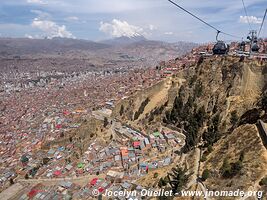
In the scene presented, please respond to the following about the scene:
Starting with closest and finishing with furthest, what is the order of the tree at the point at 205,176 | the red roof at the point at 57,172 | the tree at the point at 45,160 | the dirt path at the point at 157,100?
the tree at the point at 205,176 → the red roof at the point at 57,172 → the tree at the point at 45,160 → the dirt path at the point at 157,100

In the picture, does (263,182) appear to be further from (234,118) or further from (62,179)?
(62,179)

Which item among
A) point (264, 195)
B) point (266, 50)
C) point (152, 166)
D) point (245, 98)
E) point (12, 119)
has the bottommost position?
point (12, 119)

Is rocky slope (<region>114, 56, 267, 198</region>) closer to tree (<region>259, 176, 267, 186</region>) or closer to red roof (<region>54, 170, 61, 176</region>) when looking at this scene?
tree (<region>259, 176, 267, 186</region>)

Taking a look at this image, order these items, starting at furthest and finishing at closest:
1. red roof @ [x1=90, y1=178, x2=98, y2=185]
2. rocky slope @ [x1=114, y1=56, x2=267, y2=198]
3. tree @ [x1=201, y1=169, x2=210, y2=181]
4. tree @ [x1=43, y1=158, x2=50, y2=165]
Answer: tree @ [x1=43, y1=158, x2=50, y2=165]
red roof @ [x1=90, y1=178, x2=98, y2=185]
tree @ [x1=201, y1=169, x2=210, y2=181]
rocky slope @ [x1=114, y1=56, x2=267, y2=198]

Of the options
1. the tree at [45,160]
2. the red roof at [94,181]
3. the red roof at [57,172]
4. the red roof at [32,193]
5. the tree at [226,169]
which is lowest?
the red roof at [32,193]

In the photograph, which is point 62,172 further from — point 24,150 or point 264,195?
point 264,195

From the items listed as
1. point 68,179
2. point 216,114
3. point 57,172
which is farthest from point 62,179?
point 216,114

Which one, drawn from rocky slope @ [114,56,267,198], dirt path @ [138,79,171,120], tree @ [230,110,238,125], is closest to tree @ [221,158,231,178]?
rocky slope @ [114,56,267,198]

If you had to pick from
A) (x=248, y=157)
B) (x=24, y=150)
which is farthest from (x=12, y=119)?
(x=248, y=157)

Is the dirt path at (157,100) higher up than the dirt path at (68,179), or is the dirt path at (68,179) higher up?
the dirt path at (157,100)

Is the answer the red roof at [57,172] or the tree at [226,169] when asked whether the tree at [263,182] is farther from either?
the red roof at [57,172]

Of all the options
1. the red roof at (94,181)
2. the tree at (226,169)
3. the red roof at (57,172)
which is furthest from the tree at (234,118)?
the red roof at (57,172)
